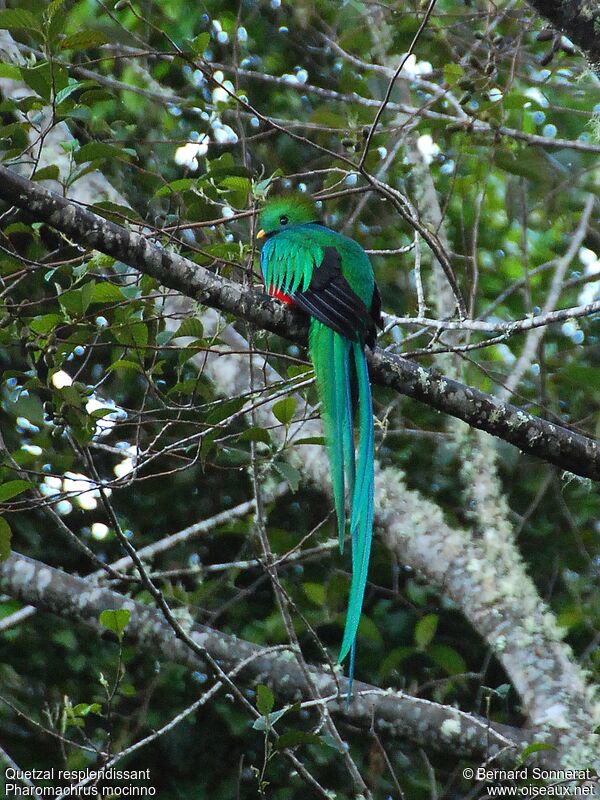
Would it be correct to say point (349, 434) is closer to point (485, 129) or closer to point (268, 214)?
point (268, 214)

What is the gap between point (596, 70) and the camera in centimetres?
244

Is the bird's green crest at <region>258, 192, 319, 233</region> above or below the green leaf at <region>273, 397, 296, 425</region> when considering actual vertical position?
above

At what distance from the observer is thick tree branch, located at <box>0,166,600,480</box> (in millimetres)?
2219

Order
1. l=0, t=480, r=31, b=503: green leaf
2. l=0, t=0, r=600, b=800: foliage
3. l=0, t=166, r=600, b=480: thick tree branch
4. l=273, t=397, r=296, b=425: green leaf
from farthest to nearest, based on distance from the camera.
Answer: l=0, t=0, r=600, b=800: foliage, l=273, t=397, r=296, b=425: green leaf, l=0, t=480, r=31, b=503: green leaf, l=0, t=166, r=600, b=480: thick tree branch

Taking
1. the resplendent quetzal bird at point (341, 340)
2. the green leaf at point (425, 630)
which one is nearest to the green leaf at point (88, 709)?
the resplendent quetzal bird at point (341, 340)

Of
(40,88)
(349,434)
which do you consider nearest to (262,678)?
(349,434)

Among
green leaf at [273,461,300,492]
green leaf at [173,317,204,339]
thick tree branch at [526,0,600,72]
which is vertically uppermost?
thick tree branch at [526,0,600,72]

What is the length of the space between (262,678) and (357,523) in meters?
1.25

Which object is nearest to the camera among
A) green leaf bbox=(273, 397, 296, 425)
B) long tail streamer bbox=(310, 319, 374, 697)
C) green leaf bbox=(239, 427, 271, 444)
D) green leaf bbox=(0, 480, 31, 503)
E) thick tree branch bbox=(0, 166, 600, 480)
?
thick tree branch bbox=(0, 166, 600, 480)

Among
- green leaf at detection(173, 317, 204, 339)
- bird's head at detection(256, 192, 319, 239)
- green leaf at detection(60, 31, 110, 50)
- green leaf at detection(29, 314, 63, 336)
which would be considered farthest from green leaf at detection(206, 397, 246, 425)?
green leaf at detection(60, 31, 110, 50)

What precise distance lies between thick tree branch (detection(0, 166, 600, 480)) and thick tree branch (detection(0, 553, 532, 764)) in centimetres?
118

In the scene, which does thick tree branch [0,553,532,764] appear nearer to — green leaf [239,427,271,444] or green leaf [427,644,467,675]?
green leaf [427,644,467,675]

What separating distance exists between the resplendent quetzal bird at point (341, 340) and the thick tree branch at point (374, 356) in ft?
0.22

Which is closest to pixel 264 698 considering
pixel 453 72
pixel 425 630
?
pixel 425 630
